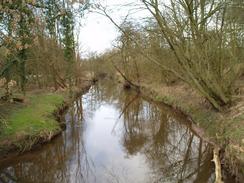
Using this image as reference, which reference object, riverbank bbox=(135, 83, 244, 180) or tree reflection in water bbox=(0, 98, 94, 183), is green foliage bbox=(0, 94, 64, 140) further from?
riverbank bbox=(135, 83, 244, 180)

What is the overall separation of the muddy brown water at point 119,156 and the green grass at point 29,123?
0.63 m

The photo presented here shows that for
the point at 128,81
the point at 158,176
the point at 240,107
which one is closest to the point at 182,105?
the point at 240,107

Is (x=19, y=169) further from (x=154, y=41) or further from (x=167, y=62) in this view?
(x=154, y=41)

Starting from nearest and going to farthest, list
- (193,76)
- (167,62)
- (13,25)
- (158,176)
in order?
(13,25), (158,176), (193,76), (167,62)

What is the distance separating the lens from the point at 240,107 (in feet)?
33.7

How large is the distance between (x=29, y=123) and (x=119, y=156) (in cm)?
391

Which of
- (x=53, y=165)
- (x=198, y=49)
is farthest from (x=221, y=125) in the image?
(x=53, y=165)

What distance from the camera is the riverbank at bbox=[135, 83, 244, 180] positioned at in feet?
24.2

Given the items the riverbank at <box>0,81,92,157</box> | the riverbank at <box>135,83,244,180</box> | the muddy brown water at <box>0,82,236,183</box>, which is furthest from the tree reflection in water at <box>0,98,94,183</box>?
the riverbank at <box>135,83,244,180</box>

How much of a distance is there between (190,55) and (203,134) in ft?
10.6

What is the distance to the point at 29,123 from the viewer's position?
1101 centimetres

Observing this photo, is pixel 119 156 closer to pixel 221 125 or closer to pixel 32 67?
pixel 221 125

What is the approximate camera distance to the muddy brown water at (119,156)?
8164 millimetres

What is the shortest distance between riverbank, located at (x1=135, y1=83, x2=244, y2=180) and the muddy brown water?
1.37 ft
